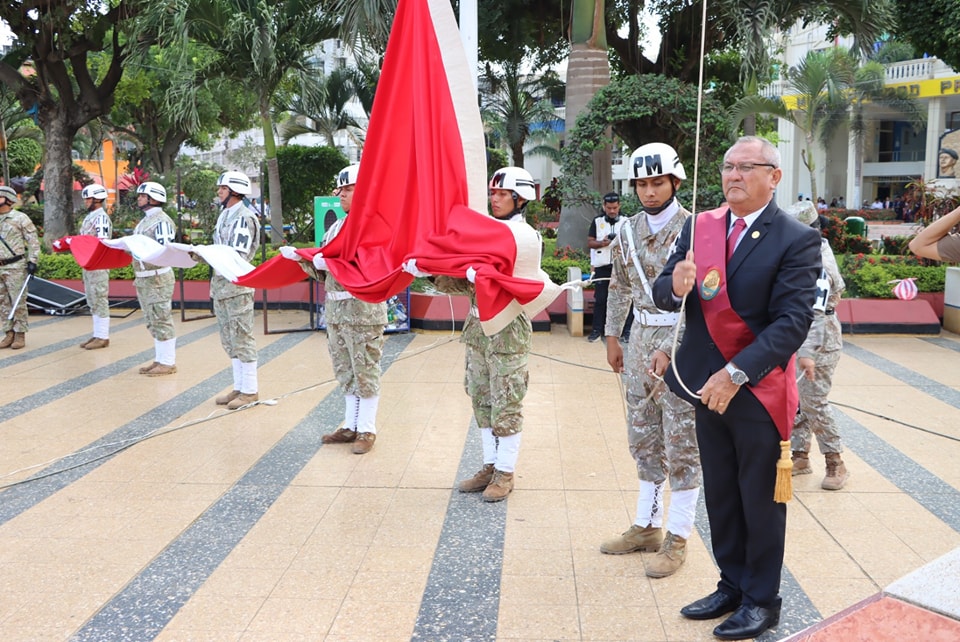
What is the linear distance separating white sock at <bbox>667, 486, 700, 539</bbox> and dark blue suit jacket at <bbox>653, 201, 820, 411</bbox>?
0.88 meters

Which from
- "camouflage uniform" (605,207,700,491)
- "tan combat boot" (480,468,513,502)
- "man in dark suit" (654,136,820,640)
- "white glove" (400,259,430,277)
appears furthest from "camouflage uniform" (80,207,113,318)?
"man in dark suit" (654,136,820,640)

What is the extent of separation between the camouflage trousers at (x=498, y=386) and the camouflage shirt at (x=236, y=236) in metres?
3.14

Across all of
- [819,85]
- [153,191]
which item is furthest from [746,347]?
[819,85]

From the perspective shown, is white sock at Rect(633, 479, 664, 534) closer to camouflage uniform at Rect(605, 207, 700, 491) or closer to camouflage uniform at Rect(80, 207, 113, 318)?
camouflage uniform at Rect(605, 207, 700, 491)

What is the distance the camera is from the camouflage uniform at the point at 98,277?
35.4 feet

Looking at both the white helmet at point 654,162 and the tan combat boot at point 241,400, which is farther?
the tan combat boot at point 241,400

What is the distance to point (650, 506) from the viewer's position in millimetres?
4703

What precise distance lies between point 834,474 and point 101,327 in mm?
8877

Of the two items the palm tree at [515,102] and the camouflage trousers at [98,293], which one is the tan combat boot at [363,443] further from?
the palm tree at [515,102]

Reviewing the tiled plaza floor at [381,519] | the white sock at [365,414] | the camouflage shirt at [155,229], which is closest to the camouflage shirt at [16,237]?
the camouflage shirt at [155,229]

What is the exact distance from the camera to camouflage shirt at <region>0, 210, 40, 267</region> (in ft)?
36.1

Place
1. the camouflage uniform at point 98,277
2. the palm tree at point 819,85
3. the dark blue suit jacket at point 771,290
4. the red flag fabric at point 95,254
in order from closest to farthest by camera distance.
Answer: the dark blue suit jacket at point 771,290 → the red flag fabric at point 95,254 → the camouflage uniform at point 98,277 → the palm tree at point 819,85

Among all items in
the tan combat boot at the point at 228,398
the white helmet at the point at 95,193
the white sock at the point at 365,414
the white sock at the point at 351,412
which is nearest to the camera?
the white sock at the point at 365,414

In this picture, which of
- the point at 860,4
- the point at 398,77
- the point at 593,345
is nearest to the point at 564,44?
the point at 860,4
